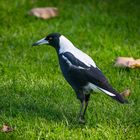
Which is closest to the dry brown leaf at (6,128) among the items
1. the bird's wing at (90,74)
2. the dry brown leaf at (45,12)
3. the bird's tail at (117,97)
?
the bird's wing at (90,74)

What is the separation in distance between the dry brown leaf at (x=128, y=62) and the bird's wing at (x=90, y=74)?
134cm

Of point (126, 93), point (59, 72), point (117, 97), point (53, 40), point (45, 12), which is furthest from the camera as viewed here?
point (45, 12)

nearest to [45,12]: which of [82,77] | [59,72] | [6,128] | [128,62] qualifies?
[59,72]

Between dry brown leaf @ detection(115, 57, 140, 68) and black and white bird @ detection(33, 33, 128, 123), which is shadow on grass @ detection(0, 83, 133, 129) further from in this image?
dry brown leaf @ detection(115, 57, 140, 68)

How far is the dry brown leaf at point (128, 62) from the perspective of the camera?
6.73 m

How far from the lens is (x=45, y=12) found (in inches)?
336

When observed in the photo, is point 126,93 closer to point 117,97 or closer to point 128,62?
point 128,62

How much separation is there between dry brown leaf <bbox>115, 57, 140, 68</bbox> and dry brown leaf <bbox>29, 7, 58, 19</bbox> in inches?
73.8

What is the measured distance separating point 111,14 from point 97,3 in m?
0.50

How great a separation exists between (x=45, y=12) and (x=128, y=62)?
214 centimetres

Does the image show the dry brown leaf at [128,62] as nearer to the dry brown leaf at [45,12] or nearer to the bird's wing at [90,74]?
the bird's wing at [90,74]

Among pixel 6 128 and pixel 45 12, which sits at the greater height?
pixel 6 128

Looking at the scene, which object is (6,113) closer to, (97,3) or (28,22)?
(28,22)

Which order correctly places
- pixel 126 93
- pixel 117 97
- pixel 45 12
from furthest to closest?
pixel 45 12 < pixel 126 93 < pixel 117 97
